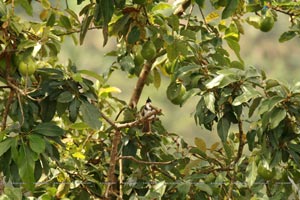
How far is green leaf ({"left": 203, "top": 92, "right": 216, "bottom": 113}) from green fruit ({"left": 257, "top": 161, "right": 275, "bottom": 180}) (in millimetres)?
192

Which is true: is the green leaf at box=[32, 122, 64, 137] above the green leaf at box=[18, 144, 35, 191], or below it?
above

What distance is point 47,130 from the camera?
1585 millimetres

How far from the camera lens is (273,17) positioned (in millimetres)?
2248

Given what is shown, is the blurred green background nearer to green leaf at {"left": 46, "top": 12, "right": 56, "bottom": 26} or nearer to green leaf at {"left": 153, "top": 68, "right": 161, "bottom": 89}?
green leaf at {"left": 153, "top": 68, "right": 161, "bottom": 89}

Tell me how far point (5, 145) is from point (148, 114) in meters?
0.31

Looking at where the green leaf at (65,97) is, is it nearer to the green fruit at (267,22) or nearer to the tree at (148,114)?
the tree at (148,114)

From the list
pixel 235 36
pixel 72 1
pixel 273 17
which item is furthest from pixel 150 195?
pixel 72 1

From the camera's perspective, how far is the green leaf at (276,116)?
158cm

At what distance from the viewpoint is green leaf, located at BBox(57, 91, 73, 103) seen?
5.32 feet

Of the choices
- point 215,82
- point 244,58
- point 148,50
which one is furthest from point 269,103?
point 244,58

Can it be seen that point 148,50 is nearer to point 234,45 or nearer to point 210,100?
point 210,100

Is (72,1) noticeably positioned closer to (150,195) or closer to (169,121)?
(150,195)

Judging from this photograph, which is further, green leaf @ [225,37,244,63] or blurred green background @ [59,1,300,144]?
blurred green background @ [59,1,300,144]

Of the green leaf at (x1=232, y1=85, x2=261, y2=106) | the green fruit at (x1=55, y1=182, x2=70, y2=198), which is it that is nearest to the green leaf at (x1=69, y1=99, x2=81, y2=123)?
the green fruit at (x1=55, y1=182, x2=70, y2=198)
